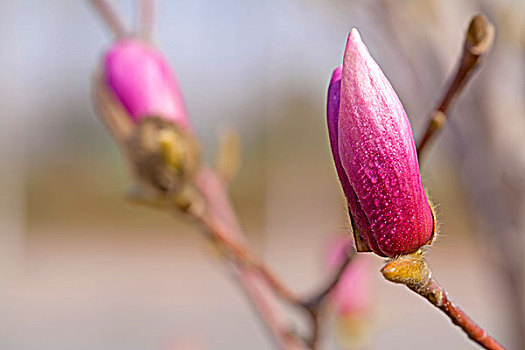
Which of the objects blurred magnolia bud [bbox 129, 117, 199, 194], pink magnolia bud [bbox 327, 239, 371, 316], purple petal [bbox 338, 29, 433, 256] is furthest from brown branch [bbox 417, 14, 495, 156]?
pink magnolia bud [bbox 327, 239, 371, 316]

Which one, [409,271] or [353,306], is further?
[353,306]

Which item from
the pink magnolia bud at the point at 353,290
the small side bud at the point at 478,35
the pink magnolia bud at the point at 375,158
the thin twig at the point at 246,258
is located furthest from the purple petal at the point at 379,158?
the pink magnolia bud at the point at 353,290

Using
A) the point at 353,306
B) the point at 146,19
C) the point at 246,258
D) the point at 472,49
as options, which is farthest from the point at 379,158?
the point at 353,306

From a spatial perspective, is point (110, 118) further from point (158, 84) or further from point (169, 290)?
point (169, 290)

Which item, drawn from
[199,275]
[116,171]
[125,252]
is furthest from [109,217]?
[199,275]

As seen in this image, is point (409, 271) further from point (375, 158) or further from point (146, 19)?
point (146, 19)

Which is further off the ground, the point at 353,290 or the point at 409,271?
the point at 409,271

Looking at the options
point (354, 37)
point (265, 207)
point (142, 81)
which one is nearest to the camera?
point (354, 37)

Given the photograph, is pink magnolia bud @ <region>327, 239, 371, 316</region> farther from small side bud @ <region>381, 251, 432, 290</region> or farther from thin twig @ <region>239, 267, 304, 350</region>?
small side bud @ <region>381, 251, 432, 290</region>
